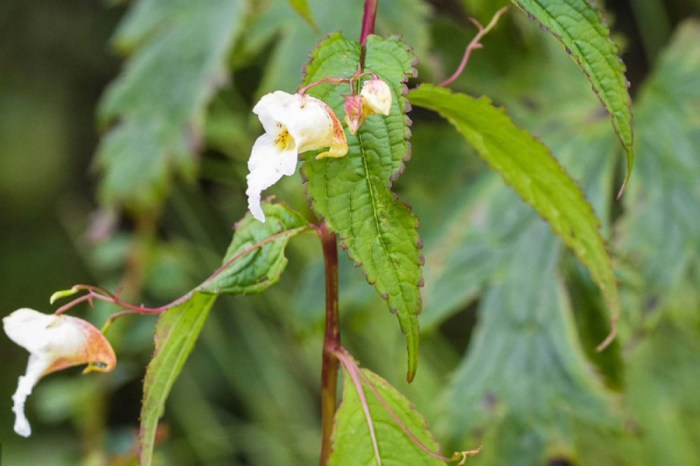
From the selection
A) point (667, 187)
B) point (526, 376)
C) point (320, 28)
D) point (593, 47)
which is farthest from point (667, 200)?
point (593, 47)

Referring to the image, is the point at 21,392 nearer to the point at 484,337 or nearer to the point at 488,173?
the point at 484,337

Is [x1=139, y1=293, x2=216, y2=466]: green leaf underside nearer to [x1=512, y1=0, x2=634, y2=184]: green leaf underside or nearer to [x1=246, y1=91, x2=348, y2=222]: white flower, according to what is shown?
[x1=246, y1=91, x2=348, y2=222]: white flower

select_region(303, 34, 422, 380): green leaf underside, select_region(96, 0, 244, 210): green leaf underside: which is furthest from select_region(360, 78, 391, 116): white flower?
select_region(96, 0, 244, 210): green leaf underside

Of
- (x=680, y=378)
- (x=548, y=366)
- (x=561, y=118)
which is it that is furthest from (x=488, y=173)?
(x=680, y=378)

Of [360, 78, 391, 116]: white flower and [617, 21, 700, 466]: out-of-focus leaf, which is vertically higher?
[360, 78, 391, 116]: white flower

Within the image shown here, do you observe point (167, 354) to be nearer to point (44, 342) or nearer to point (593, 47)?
point (44, 342)

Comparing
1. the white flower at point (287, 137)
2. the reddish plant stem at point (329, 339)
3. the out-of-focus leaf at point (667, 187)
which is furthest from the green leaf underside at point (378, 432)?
the out-of-focus leaf at point (667, 187)

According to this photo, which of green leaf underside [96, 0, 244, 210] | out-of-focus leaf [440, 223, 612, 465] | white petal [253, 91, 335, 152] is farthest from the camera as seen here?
green leaf underside [96, 0, 244, 210]

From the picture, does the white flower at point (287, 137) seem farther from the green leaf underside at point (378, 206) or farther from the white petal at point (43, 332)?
the white petal at point (43, 332)
